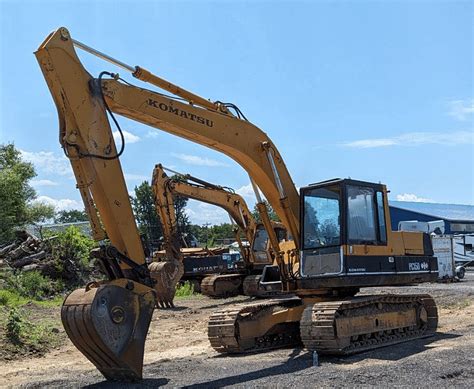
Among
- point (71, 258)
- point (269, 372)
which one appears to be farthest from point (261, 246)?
point (269, 372)

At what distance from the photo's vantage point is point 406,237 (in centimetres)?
1153

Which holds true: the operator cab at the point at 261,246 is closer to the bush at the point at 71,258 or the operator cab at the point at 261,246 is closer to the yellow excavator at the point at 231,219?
the yellow excavator at the point at 231,219

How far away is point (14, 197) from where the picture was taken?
31094 millimetres

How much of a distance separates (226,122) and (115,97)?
89.6 inches

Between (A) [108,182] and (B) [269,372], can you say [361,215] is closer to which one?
(B) [269,372]

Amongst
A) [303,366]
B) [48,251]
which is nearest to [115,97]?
[303,366]

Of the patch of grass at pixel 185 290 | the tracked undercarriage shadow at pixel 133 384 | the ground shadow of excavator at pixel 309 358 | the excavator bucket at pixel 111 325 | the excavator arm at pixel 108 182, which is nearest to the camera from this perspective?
the excavator bucket at pixel 111 325

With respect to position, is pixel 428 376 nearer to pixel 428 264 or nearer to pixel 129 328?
pixel 129 328

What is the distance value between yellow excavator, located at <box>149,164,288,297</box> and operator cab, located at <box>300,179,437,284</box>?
10006 millimetres

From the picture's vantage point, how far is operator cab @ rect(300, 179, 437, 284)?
10.1 m

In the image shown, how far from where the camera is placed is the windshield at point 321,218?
404 inches

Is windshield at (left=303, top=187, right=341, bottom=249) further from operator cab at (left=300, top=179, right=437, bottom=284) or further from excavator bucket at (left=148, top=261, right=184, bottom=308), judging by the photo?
excavator bucket at (left=148, top=261, right=184, bottom=308)

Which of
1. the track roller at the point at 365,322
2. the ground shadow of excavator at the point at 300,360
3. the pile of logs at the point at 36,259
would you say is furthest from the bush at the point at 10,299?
the track roller at the point at 365,322

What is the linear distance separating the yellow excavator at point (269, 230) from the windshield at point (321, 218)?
0.02 metres
